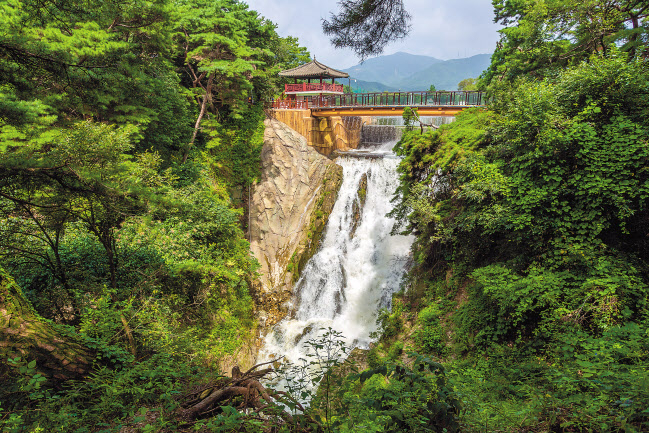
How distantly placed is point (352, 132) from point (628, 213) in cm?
1836

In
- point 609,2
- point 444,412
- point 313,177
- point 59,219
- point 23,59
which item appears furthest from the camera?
point 313,177

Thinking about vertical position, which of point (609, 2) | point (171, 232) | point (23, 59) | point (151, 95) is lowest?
→ point (171, 232)

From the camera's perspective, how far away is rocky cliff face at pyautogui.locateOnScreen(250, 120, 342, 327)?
1631cm

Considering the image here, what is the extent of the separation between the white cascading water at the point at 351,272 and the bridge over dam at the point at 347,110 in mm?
3077

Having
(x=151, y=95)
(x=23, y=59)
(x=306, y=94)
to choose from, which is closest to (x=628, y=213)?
(x=23, y=59)

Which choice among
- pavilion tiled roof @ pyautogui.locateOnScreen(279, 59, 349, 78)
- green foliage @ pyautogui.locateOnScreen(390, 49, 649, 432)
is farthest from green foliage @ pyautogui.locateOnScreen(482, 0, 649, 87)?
pavilion tiled roof @ pyautogui.locateOnScreen(279, 59, 349, 78)

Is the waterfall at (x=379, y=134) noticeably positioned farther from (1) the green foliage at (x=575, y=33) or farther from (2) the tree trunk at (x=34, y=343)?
(2) the tree trunk at (x=34, y=343)

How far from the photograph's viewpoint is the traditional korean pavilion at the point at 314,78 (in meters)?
23.1

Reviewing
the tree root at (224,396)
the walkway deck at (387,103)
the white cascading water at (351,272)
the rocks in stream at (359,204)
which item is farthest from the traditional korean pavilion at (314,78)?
the tree root at (224,396)

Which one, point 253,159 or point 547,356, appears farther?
point 253,159

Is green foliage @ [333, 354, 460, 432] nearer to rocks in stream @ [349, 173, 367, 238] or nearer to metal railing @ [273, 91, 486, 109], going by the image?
rocks in stream @ [349, 173, 367, 238]

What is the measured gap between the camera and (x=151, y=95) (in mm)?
12180

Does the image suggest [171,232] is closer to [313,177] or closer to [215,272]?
[215,272]

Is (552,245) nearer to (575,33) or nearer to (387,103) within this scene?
(575,33)
